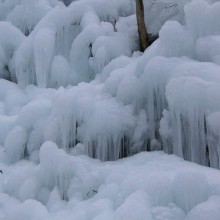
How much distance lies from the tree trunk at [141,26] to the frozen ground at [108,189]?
3.02 metres

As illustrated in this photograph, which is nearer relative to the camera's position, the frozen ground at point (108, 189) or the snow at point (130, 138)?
the frozen ground at point (108, 189)

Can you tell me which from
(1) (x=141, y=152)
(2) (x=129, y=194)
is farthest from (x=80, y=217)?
(1) (x=141, y=152)

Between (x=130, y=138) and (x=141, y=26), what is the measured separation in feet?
9.17

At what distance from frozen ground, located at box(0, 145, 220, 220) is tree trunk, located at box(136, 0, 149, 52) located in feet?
9.90

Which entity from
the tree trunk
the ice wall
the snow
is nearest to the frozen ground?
the snow

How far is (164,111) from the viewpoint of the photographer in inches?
212

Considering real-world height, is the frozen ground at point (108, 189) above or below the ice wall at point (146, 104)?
below

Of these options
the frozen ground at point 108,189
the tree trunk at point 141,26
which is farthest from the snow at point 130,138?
the tree trunk at point 141,26

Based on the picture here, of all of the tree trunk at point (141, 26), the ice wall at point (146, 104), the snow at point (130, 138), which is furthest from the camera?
the tree trunk at point (141, 26)

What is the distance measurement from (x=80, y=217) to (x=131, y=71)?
227 centimetres

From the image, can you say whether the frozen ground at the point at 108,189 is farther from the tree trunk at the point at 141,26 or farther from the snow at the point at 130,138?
the tree trunk at the point at 141,26

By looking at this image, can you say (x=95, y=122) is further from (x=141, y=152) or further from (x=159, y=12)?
(x=159, y=12)

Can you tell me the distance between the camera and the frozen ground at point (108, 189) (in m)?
3.90

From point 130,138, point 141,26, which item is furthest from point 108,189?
point 141,26
